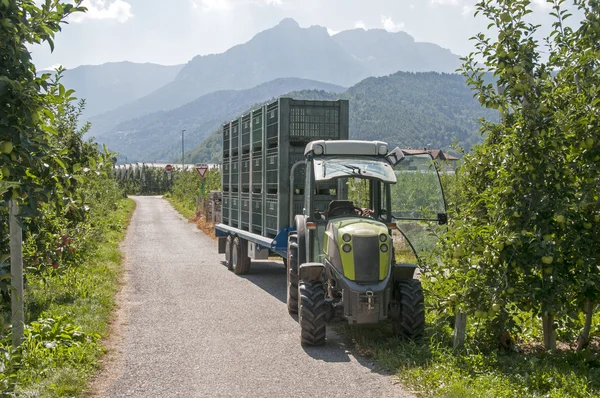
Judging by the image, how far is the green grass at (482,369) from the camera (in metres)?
5.45

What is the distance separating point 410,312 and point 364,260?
0.82m

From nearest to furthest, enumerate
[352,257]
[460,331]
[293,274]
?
[460,331] → [352,257] → [293,274]

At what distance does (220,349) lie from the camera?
7637mm

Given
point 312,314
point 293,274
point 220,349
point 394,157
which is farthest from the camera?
point 293,274

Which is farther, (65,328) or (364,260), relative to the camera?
(65,328)

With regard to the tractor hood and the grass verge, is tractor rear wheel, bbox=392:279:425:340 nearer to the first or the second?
the grass verge

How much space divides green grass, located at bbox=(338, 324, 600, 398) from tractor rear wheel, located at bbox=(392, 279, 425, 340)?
5.2 inches

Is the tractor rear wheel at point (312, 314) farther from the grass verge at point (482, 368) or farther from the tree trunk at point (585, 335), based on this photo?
the tree trunk at point (585, 335)

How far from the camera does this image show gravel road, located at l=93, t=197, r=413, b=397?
6.21 m

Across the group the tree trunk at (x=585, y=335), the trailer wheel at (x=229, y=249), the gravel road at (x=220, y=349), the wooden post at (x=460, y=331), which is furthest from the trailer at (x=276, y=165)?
the tree trunk at (x=585, y=335)

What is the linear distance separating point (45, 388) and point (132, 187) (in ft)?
226

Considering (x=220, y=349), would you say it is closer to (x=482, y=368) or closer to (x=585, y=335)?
(x=482, y=368)

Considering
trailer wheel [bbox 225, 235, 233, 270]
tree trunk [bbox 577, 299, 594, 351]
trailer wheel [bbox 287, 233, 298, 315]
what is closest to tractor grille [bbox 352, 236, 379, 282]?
trailer wheel [bbox 287, 233, 298, 315]

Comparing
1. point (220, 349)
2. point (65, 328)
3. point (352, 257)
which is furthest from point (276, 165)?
point (65, 328)
